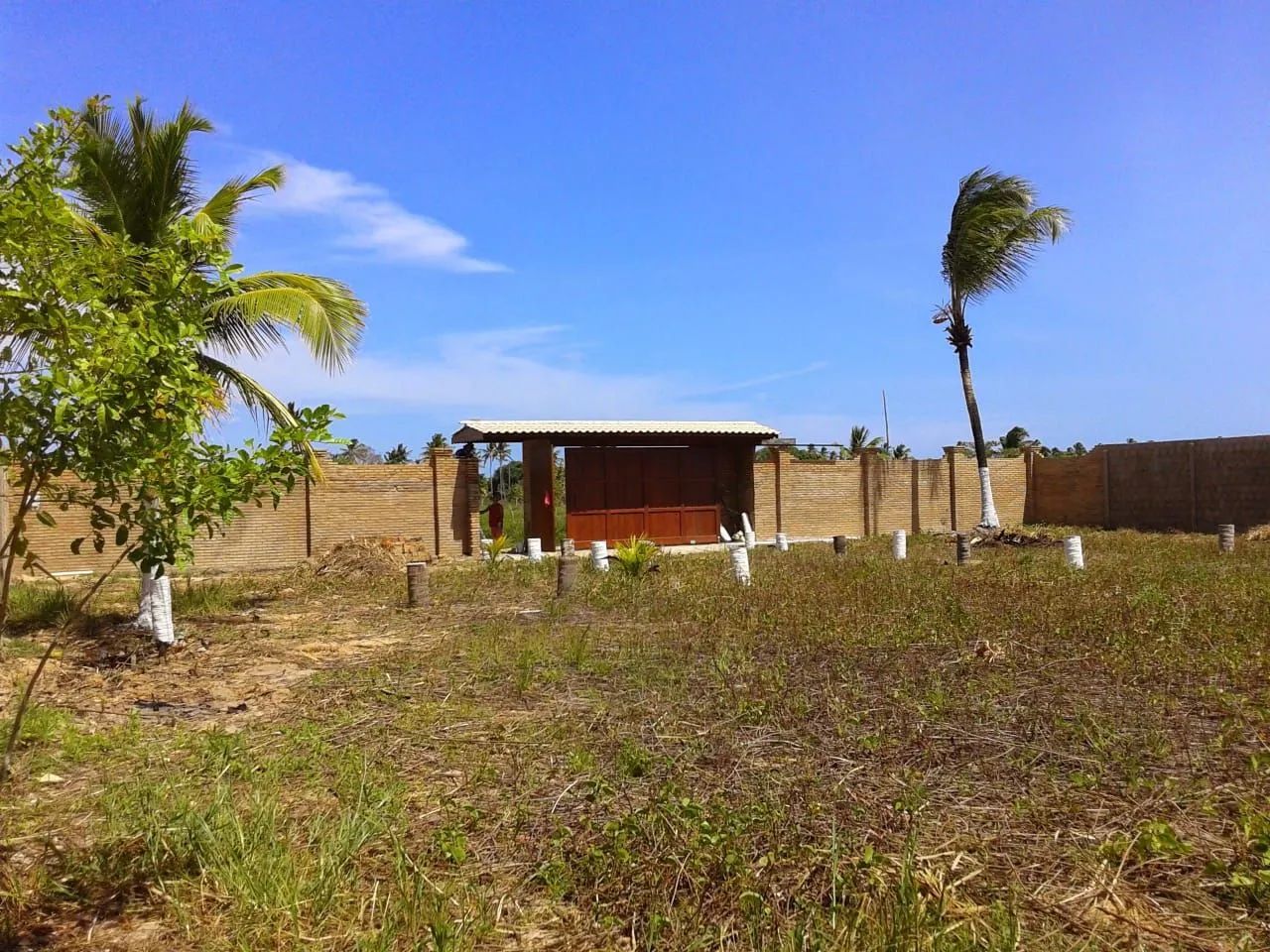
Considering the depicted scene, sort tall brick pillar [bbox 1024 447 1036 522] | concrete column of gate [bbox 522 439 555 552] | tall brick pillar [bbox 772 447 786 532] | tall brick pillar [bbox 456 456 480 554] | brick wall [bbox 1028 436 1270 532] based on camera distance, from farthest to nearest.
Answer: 1. tall brick pillar [bbox 1024 447 1036 522]
2. tall brick pillar [bbox 772 447 786 532]
3. brick wall [bbox 1028 436 1270 532]
4. concrete column of gate [bbox 522 439 555 552]
5. tall brick pillar [bbox 456 456 480 554]

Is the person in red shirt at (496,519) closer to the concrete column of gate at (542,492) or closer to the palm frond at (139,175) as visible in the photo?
the concrete column of gate at (542,492)

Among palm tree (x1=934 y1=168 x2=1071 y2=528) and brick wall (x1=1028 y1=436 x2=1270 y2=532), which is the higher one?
palm tree (x1=934 y1=168 x2=1071 y2=528)

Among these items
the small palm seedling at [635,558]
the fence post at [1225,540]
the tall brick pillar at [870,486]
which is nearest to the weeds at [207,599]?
the small palm seedling at [635,558]

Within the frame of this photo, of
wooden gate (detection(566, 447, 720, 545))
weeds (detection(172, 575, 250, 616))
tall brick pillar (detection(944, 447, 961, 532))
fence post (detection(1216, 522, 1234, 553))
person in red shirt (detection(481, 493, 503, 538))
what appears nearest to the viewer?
weeds (detection(172, 575, 250, 616))

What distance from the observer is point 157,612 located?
7.70 metres

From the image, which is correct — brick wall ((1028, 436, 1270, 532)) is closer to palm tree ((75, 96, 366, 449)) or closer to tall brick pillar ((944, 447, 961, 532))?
tall brick pillar ((944, 447, 961, 532))

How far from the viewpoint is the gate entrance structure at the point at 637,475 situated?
1761 centimetres

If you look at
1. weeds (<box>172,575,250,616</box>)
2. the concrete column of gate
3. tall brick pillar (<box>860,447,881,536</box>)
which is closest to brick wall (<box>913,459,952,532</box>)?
tall brick pillar (<box>860,447,881,536</box>)

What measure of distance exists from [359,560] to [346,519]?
2.54 m

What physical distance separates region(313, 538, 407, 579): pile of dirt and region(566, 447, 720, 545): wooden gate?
14.8 ft

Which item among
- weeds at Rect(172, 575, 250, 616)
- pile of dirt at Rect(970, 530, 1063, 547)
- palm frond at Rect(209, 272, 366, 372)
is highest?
palm frond at Rect(209, 272, 366, 372)

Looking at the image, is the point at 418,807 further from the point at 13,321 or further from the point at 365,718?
the point at 13,321

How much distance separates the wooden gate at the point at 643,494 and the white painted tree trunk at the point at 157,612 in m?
10.3

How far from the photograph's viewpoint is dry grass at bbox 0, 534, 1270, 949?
2943mm
